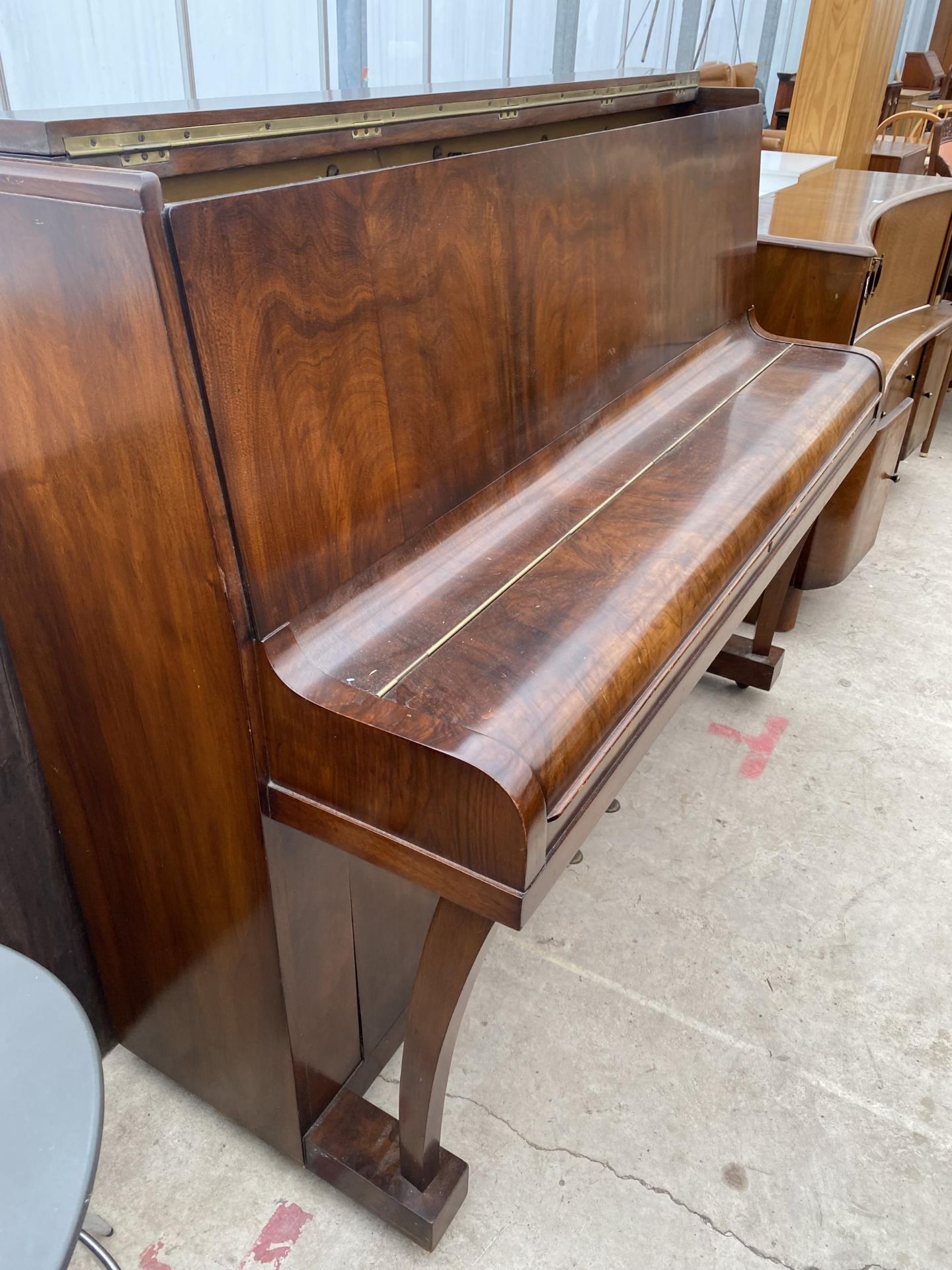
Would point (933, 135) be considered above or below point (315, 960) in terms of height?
above

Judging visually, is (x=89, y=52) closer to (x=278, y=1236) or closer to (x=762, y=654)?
(x=762, y=654)

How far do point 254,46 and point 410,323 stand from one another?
12.0ft

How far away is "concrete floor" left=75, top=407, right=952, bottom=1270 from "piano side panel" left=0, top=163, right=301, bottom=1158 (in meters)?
0.13

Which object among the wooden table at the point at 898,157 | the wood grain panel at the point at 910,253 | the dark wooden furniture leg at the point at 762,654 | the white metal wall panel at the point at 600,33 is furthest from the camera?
the white metal wall panel at the point at 600,33

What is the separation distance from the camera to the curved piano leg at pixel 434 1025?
100 centimetres

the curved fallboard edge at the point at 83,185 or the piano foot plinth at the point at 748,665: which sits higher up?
the curved fallboard edge at the point at 83,185

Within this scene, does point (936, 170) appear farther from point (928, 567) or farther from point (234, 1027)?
point (234, 1027)

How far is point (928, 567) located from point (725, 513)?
6.49 ft

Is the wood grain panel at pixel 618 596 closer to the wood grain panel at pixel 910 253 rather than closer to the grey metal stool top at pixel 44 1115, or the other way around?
the grey metal stool top at pixel 44 1115

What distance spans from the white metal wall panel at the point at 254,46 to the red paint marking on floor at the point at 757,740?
2.87 m

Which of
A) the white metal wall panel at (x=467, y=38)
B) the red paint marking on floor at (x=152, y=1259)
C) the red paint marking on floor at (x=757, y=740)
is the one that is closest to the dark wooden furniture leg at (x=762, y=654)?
the red paint marking on floor at (x=757, y=740)

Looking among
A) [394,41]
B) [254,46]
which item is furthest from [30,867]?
[394,41]

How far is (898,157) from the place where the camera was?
3773 millimetres

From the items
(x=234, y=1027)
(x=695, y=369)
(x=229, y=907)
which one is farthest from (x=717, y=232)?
(x=234, y=1027)
